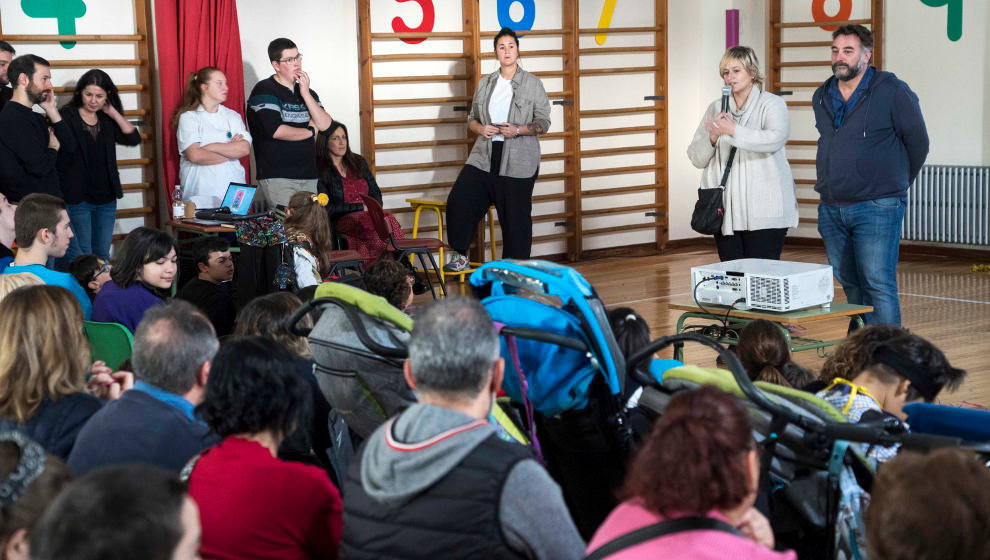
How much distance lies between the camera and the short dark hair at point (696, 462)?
1.37m

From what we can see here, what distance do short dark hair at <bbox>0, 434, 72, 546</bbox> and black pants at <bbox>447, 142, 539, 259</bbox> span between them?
5.71 m

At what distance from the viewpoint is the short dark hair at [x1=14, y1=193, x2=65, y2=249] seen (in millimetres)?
3795

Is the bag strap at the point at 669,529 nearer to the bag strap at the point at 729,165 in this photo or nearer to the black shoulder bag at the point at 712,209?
the black shoulder bag at the point at 712,209

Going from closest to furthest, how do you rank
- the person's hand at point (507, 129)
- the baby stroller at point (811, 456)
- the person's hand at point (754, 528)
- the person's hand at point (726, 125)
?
the person's hand at point (754, 528) < the baby stroller at point (811, 456) < the person's hand at point (726, 125) < the person's hand at point (507, 129)

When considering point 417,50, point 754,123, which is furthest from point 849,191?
point 417,50

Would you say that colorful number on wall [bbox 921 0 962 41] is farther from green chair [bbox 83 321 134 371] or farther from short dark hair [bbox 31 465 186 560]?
short dark hair [bbox 31 465 186 560]

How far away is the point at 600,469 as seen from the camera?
7.71 feet

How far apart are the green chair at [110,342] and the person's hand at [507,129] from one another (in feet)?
13.5

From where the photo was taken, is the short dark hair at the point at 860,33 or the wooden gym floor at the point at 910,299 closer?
the short dark hair at the point at 860,33

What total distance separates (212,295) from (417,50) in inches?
164

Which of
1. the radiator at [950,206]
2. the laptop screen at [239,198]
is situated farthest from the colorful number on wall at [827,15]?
the laptop screen at [239,198]

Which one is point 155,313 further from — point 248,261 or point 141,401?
point 248,261

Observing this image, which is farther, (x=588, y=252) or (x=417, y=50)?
(x=588, y=252)

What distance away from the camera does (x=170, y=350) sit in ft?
7.18
